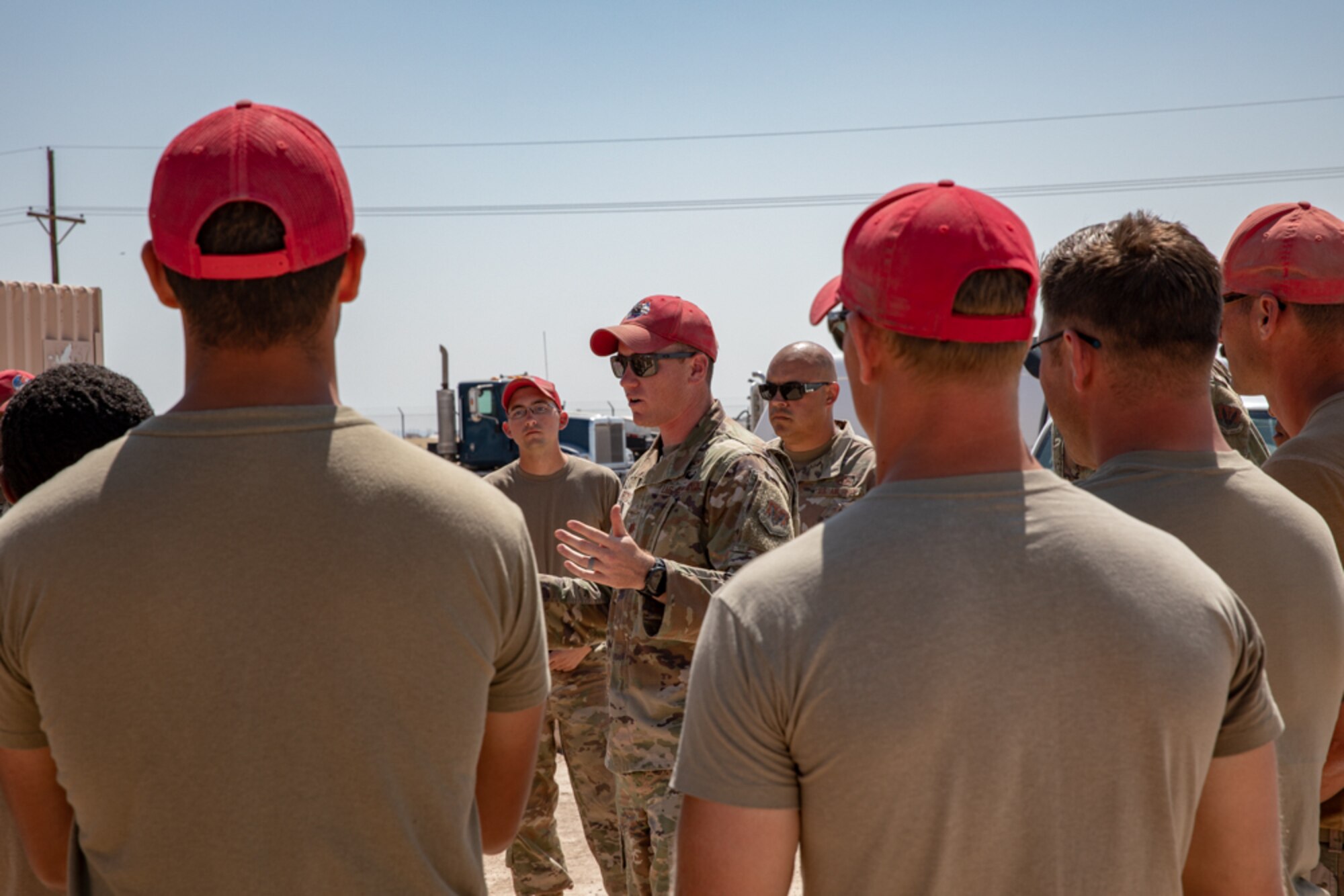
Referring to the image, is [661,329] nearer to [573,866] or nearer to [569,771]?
[569,771]

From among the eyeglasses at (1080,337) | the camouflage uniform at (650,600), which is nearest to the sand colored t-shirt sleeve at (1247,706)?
the eyeglasses at (1080,337)

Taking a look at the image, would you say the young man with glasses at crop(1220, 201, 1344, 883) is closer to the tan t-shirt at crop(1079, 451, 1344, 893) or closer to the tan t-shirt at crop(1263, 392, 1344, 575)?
the tan t-shirt at crop(1263, 392, 1344, 575)

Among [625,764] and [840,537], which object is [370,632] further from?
[625,764]

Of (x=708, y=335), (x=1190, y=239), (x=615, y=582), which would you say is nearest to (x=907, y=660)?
(x=1190, y=239)

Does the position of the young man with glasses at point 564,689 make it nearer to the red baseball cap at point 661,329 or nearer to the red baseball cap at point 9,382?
the red baseball cap at point 661,329

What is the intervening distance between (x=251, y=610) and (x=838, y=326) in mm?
1044

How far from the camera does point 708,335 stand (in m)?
4.12

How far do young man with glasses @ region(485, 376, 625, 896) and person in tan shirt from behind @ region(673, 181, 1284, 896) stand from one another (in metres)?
2.92

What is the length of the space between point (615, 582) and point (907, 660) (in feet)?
6.52

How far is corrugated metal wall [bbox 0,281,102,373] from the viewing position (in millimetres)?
11344

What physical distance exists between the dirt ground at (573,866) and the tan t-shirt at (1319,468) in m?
3.34

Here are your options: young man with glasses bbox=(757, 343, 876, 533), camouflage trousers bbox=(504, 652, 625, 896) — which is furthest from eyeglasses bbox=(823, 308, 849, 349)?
young man with glasses bbox=(757, 343, 876, 533)

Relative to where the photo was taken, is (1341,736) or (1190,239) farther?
(1341,736)

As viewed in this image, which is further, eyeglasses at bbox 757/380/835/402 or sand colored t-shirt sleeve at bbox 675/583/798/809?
eyeglasses at bbox 757/380/835/402
